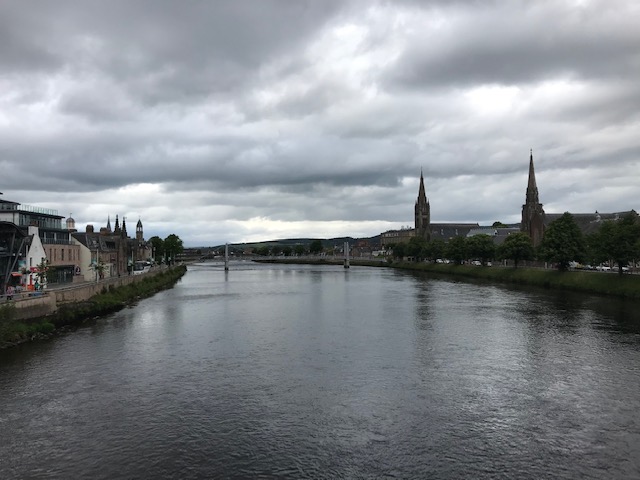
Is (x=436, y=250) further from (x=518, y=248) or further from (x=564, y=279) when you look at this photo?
(x=564, y=279)

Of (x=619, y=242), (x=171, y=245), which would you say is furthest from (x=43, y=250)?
(x=171, y=245)

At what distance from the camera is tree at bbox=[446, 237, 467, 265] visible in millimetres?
136125

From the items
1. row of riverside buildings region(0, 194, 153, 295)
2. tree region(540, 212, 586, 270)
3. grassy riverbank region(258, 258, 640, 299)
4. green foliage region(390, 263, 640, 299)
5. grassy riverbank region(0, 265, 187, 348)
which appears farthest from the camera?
tree region(540, 212, 586, 270)

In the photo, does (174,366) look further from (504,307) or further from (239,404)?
(504,307)

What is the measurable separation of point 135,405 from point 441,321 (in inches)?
1339

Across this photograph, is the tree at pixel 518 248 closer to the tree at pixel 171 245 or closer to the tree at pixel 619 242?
the tree at pixel 619 242

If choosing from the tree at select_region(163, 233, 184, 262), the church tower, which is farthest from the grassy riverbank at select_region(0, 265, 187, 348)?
the church tower

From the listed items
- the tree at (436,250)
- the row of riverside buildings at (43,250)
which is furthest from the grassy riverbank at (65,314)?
the tree at (436,250)

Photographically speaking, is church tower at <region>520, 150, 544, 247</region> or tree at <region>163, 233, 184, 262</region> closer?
church tower at <region>520, 150, 544, 247</region>

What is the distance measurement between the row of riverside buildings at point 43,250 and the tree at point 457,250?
288 ft

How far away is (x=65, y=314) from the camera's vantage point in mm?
50906

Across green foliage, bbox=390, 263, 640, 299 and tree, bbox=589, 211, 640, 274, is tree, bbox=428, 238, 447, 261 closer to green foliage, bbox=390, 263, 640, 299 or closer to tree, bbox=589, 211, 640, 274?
green foliage, bbox=390, 263, 640, 299

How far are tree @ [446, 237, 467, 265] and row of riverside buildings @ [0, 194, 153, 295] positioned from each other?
8764 cm

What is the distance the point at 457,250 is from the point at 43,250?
337 feet
